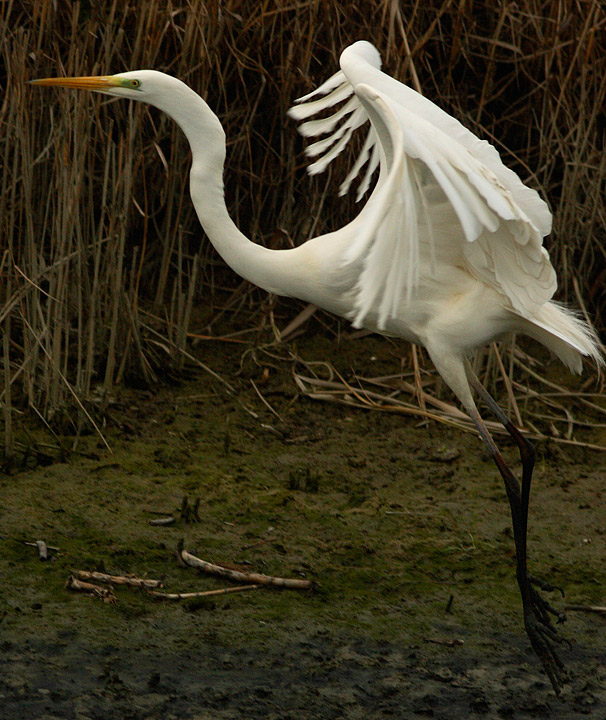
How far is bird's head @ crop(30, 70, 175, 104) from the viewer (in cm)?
310

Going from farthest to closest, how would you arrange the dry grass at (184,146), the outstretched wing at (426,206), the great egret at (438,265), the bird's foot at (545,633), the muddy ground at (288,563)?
the dry grass at (184,146) < the great egret at (438,265) < the bird's foot at (545,633) < the muddy ground at (288,563) < the outstretched wing at (426,206)

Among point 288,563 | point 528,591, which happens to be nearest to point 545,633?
point 528,591

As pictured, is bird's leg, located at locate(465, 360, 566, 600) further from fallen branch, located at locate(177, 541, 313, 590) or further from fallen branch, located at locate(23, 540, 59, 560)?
fallen branch, located at locate(23, 540, 59, 560)

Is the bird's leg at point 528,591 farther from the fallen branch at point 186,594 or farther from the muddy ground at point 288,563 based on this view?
the fallen branch at point 186,594

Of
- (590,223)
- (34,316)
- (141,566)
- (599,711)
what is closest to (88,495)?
(141,566)

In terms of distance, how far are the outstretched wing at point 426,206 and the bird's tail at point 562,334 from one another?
0.10 m

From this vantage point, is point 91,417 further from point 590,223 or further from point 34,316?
point 590,223

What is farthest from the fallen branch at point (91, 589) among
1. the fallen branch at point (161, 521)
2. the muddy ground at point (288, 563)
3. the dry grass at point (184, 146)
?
the dry grass at point (184, 146)

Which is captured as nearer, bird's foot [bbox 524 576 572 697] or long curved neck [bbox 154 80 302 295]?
bird's foot [bbox 524 576 572 697]

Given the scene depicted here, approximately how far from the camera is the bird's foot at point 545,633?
2.89m

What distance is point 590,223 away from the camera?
4.77m

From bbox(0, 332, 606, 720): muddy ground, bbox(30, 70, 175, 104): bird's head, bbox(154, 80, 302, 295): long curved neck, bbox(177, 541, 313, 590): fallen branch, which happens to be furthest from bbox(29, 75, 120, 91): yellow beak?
bbox(177, 541, 313, 590): fallen branch

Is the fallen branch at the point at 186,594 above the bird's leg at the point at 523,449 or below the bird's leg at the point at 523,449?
below

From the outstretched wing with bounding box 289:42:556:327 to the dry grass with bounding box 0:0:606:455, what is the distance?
3.47 feet
